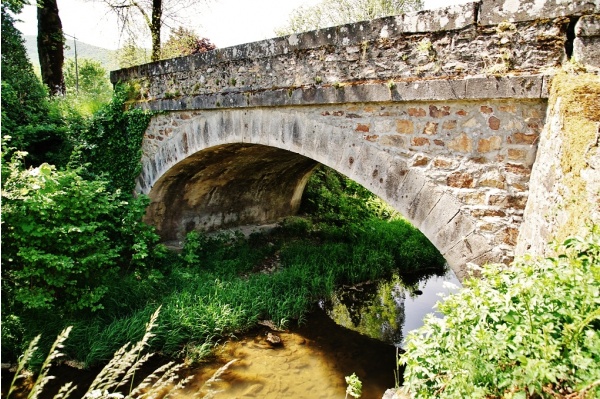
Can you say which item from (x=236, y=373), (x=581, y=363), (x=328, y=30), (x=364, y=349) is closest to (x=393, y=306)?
(x=364, y=349)

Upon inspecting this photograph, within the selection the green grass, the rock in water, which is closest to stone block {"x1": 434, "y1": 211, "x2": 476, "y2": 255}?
the rock in water

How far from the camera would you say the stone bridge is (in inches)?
118

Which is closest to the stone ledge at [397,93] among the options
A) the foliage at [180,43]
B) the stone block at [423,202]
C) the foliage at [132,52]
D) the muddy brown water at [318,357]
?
the stone block at [423,202]

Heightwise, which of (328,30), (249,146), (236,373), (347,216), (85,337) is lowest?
(236,373)

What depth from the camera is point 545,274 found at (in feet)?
5.33

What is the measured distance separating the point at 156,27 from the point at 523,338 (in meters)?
11.5

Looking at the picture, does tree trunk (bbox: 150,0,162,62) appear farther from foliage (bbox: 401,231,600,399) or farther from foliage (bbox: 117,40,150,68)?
foliage (bbox: 401,231,600,399)

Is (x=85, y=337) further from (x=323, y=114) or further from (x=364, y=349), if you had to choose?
(x=323, y=114)

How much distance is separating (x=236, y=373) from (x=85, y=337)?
1968mm

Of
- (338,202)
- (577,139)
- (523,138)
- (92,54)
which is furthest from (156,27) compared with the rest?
(92,54)

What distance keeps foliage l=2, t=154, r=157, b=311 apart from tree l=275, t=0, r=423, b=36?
11.2 meters

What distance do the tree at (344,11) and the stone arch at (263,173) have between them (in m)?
7.83

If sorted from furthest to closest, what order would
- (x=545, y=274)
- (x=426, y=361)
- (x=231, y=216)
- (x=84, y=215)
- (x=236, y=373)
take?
1. (x=231, y=216)
2. (x=84, y=215)
3. (x=236, y=373)
4. (x=426, y=361)
5. (x=545, y=274)

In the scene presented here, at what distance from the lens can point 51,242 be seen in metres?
4.84
